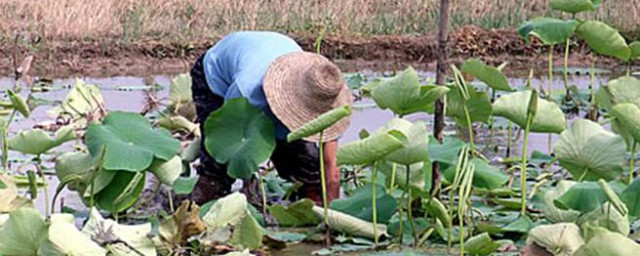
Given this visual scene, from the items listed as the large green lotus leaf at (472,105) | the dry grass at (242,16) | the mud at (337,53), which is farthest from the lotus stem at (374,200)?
the dry grass at (242,16)

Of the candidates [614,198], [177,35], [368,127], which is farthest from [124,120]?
[177,35]

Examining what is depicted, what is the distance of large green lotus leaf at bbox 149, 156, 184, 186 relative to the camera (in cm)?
425

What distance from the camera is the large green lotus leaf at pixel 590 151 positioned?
13.1ft

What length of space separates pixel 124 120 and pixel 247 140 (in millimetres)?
449

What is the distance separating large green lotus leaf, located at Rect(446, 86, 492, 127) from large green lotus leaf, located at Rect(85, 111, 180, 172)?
102 centimetres

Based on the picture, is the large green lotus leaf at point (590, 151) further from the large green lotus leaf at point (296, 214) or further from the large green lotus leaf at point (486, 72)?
the large green lotus leaf at point (296, 214)

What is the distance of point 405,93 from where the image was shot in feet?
13.9

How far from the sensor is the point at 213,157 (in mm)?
4461

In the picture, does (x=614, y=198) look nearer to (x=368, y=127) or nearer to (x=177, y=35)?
(x=368, y=127)

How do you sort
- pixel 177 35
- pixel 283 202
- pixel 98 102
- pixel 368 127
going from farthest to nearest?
pixel 177 35 < pixel 368 127 < pixel 98 102 < pixel 283 202

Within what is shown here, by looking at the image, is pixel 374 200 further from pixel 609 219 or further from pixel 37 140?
pixel 37 140

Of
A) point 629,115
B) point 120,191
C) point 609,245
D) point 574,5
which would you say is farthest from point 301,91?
point 574,5

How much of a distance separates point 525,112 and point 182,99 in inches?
103

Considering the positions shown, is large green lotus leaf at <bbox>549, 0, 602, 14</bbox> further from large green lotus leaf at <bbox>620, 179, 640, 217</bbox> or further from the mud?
the mud
